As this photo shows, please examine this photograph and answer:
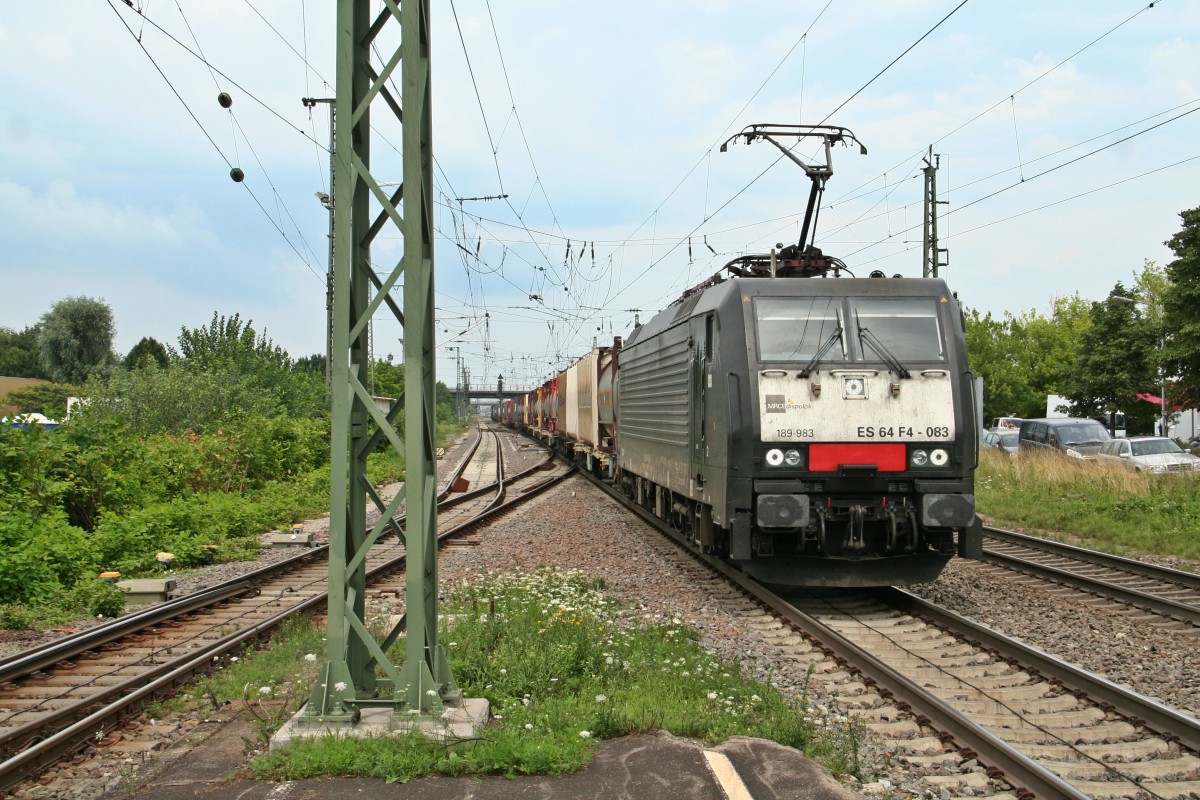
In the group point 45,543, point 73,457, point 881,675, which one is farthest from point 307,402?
point 881,675

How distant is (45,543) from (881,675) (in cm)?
917

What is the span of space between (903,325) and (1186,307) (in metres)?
22.1

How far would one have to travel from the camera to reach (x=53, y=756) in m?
5.14

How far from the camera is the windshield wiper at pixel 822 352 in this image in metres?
8.93

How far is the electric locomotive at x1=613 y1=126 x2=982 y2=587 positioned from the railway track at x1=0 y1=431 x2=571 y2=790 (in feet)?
13.6

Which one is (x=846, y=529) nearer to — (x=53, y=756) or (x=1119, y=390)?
(x=53, y=756)

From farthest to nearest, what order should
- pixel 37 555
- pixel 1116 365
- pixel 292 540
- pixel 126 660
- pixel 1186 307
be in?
pixel 1116 365 → pixel 1186 307 → pixel 292 540 → pixel 37 555 → pixel 126 660

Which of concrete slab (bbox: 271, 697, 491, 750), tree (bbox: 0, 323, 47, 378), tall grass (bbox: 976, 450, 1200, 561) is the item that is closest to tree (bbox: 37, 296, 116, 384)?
tree (bbox: 0, 323, 47, 378)

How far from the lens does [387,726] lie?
4.95m

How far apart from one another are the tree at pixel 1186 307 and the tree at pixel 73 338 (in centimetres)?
6961

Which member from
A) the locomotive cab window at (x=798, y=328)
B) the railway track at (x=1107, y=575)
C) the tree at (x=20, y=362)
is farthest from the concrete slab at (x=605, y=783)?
the tree at (x=20, y=362)

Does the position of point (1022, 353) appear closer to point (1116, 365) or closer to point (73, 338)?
point (1116, 365)

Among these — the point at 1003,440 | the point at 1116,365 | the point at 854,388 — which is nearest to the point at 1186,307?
the point at 1003,440

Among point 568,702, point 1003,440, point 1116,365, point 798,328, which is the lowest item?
point 568,702
